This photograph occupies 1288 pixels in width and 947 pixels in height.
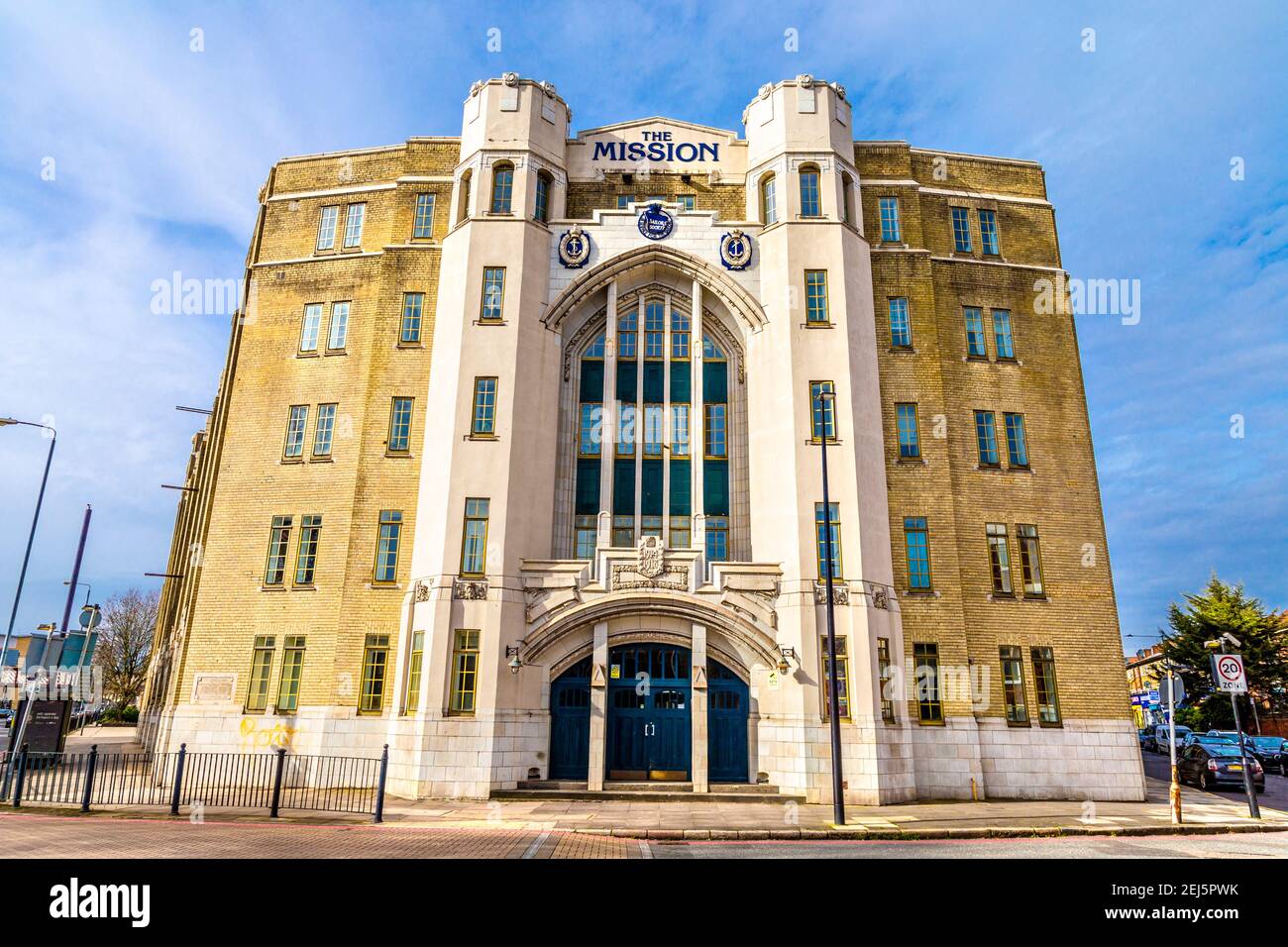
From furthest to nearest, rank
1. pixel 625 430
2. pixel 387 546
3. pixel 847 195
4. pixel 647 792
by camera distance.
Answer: pixel 847 195
pixel 625 430
pixel 387 546
pixel 647 792

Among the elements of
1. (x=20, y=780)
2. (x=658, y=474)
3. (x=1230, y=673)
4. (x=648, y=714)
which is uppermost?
(x=658, y=474)

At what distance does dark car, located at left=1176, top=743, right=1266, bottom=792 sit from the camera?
27.5 metres

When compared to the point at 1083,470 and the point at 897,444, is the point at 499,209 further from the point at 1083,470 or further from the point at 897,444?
the point at 1083,470

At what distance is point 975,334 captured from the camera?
28.4 m

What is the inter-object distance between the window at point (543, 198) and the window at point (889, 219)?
507 inches

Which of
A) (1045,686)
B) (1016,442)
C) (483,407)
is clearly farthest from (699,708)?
(1016,442)

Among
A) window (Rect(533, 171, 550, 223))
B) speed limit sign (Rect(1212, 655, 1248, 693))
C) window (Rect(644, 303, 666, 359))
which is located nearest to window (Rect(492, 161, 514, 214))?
window (Rect(533, 171, 550, 223))

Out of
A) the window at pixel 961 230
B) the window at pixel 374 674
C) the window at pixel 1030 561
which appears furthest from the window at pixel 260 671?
the window at pixel 961 230

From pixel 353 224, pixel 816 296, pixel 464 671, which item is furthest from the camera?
pixel 353 224

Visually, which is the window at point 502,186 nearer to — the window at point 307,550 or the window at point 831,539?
the window at point 307,550

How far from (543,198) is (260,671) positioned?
19592 mm

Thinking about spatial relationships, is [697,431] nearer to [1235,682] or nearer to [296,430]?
[296,430]

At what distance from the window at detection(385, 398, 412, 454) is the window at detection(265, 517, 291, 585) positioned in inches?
182
